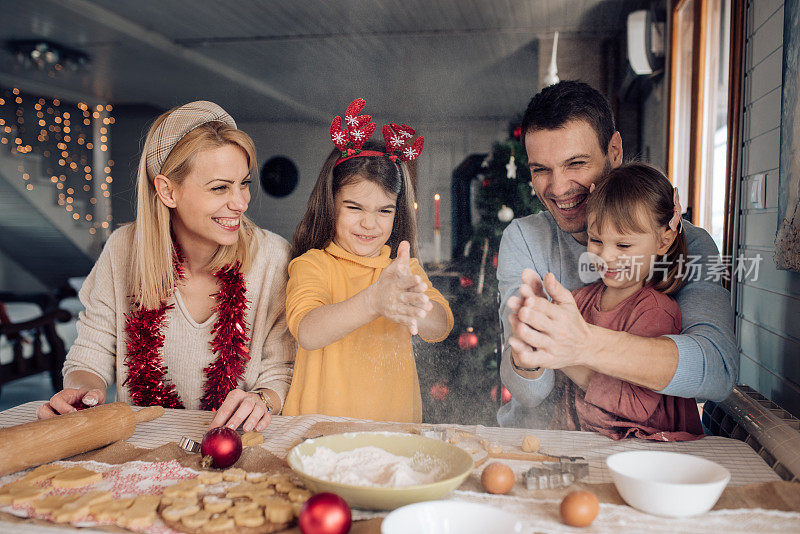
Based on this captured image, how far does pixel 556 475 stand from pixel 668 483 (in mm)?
169

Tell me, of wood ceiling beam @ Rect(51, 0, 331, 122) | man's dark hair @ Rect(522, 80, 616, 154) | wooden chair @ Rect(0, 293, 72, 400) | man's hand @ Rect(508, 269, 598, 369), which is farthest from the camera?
wooden chair @ Rect(0, 293, 72, 400)

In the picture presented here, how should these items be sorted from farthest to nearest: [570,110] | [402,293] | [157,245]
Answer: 1. [157,245]
2. [570,110]
3. [402,293]

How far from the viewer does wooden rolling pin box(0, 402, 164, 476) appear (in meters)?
1.03

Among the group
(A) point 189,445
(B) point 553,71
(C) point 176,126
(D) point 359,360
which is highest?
(B) point 553,71

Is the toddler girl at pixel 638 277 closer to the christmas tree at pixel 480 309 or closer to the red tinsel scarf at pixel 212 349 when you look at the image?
the christmas tree at pixel 480 309

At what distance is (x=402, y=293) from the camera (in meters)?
1.18

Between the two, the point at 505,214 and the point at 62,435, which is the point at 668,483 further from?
the point at 62,435

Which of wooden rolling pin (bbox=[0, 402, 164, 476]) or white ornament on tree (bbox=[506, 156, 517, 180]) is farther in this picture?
white ornament on tree (bbox=[506, 156, 517, 180])

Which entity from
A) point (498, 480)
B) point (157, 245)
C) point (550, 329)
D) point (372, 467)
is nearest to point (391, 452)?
point (372, 467)

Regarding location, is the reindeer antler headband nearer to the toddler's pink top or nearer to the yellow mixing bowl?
the toddler's pink top


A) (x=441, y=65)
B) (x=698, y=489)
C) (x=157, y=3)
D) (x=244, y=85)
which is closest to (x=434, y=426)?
(x=698, y=489)

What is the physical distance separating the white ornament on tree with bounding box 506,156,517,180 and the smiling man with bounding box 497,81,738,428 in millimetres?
44

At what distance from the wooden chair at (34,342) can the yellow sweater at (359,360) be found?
2343mm

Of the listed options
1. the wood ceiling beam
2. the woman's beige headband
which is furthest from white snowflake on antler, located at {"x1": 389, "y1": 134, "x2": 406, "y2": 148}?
the woman's beige headband
